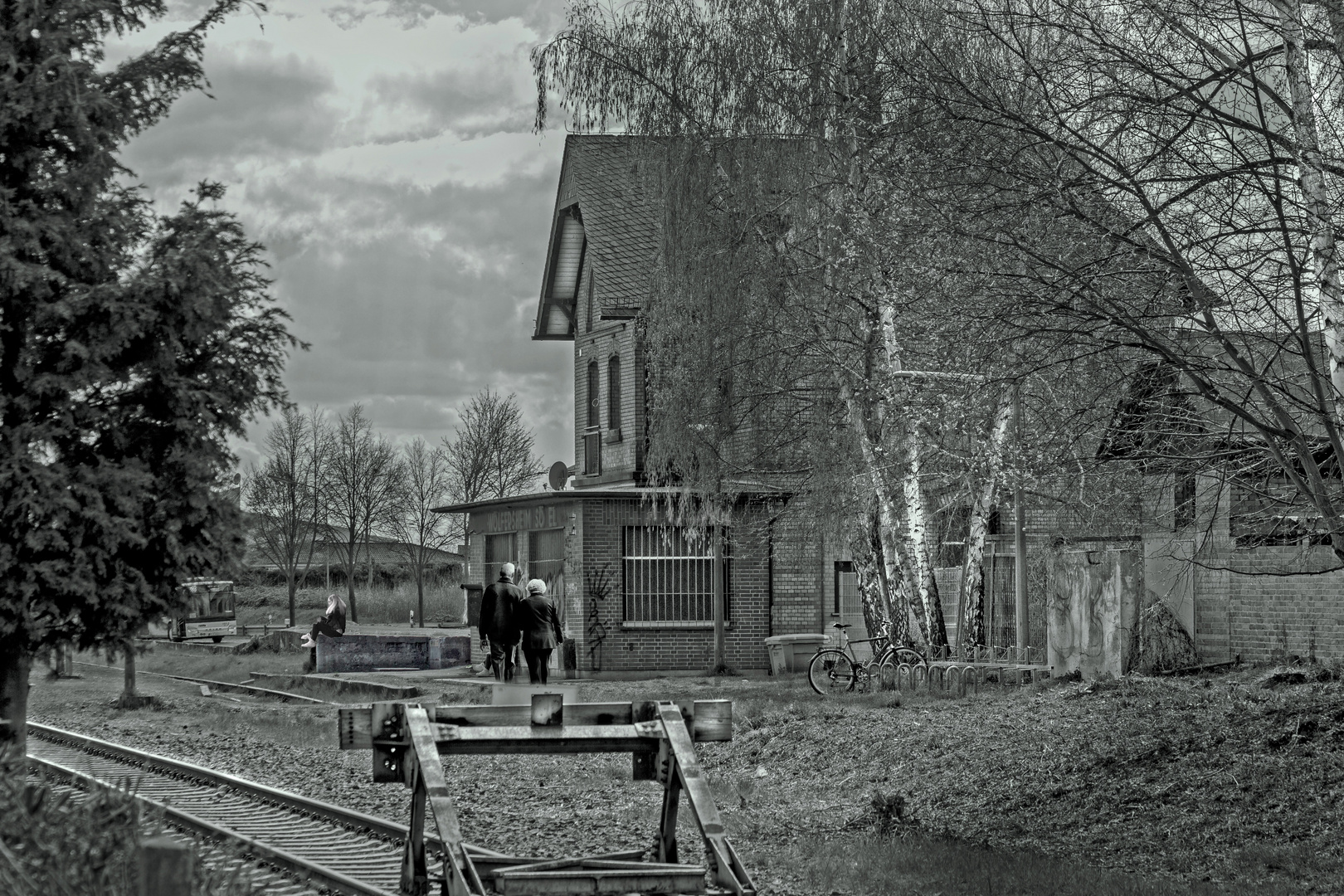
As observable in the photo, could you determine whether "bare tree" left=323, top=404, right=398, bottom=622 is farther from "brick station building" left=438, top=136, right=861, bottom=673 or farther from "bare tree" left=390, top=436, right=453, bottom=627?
"brick station building" left=438, top=136, right=861, bottom=673

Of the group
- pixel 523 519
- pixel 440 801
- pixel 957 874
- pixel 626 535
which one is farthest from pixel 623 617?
pixel 440 801

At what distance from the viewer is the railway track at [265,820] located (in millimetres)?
9133

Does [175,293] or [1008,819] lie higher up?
[175,293]

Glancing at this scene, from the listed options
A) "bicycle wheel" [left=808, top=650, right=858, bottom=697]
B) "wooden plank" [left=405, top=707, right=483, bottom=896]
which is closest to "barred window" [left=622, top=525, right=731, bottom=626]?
"bicycle wheel" [left=808, top=650, right=858, bottom=697]

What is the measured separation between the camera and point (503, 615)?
24156 millimetres

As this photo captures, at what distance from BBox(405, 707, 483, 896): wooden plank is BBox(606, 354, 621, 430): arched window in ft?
84.1

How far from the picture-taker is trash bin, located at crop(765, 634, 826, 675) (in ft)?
91.1

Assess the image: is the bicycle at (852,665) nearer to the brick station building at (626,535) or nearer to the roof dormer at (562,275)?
the brick station building at (626,535)

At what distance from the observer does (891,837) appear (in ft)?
34.6

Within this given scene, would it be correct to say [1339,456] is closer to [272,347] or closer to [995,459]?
[272,347]

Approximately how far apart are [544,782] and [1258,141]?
8337mm

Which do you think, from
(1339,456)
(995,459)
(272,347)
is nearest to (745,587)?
(995,459)

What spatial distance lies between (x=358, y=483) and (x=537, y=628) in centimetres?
4341

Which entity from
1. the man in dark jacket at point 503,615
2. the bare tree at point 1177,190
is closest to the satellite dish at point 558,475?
the man in dark jacket at point 503,615
